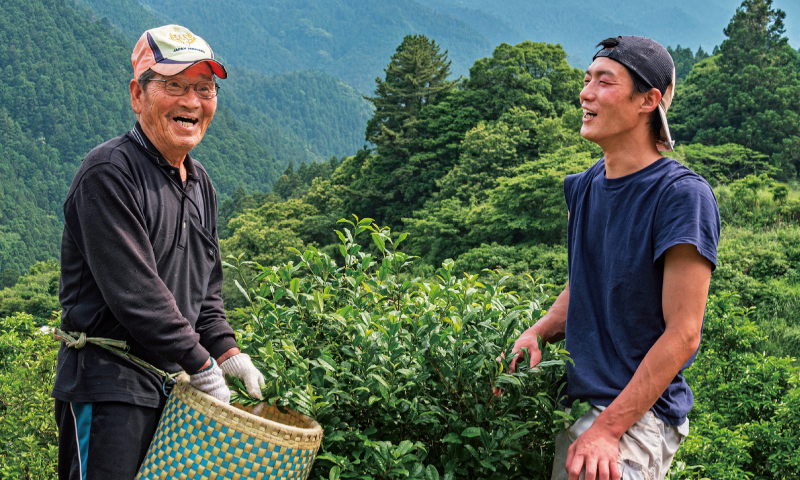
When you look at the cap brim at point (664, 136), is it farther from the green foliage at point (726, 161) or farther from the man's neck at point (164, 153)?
the green foliage at point (726, 161)

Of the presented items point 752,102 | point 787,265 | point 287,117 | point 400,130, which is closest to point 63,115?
point 287,117

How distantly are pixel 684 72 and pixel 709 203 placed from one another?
52.2m

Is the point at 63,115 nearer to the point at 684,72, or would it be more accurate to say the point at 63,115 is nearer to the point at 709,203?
the point at 684,72

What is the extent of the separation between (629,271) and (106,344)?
1332mm

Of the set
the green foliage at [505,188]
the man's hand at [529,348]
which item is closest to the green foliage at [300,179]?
the green foliage at [505,188]

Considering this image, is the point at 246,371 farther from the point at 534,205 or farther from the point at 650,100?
the point at 534,205

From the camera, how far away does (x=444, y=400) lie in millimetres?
1804

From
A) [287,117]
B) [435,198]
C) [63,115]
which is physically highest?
[287,117]

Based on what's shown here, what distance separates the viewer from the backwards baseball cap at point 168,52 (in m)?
1.70

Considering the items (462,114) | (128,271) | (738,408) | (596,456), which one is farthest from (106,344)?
(462,114)

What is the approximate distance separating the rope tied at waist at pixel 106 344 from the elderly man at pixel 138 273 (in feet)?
0.04

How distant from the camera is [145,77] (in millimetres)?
1741

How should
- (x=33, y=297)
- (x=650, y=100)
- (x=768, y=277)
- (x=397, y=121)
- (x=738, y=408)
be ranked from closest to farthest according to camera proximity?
1. (x=650, y=100)
2. (x=738, y=408)
3. (x=768, y=277)
4. (x=397, y=121)
5. (x=33, y=297)

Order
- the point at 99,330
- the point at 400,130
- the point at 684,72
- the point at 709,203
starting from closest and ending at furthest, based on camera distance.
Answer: the point at 709,203 → the point at 99,330 → the point at 400,130 → the point at 684,72
